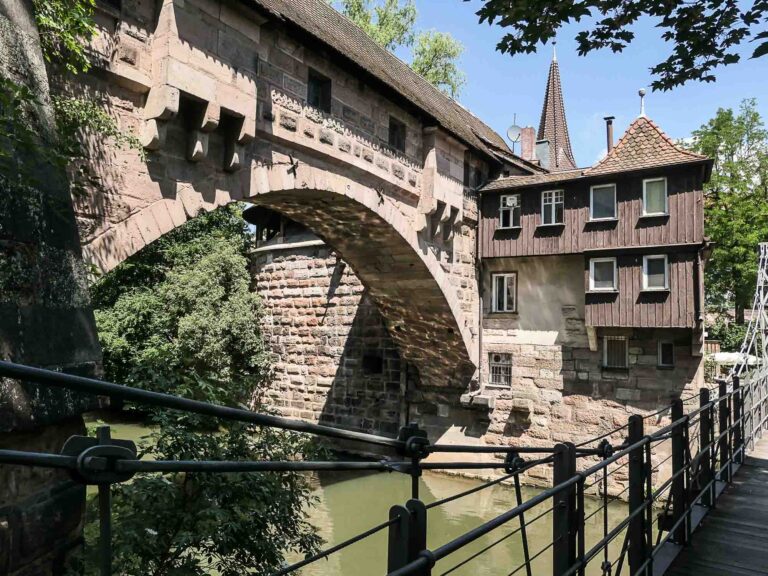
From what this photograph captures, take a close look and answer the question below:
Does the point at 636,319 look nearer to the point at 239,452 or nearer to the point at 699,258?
the point at 699,258

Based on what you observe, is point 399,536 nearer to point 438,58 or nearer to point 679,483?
point 679,483

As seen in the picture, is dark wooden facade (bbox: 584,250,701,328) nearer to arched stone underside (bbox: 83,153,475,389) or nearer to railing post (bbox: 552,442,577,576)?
arched stone underside (bbox: 83,153,475,389)

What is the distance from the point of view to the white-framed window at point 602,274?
12.1 meters

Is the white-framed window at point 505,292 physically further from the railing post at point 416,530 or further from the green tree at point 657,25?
the railing post at point 416,530

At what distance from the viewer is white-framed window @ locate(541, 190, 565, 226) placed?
12.9m

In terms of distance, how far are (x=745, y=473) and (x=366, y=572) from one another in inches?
211

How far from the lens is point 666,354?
11.9 m

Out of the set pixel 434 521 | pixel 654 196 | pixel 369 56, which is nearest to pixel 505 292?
pixel 654 196

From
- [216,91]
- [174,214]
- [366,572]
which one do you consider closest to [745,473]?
[366,572]

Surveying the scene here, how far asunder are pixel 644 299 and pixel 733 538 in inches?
336

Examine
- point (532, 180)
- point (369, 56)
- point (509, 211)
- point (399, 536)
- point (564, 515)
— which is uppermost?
point (369, 56)

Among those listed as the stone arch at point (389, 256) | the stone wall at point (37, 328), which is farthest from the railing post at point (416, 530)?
the stone arch at point (389, 256)

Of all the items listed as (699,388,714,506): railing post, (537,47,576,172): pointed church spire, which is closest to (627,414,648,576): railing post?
(699,388,714,506): railing post

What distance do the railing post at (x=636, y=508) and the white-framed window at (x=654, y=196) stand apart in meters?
9.44
